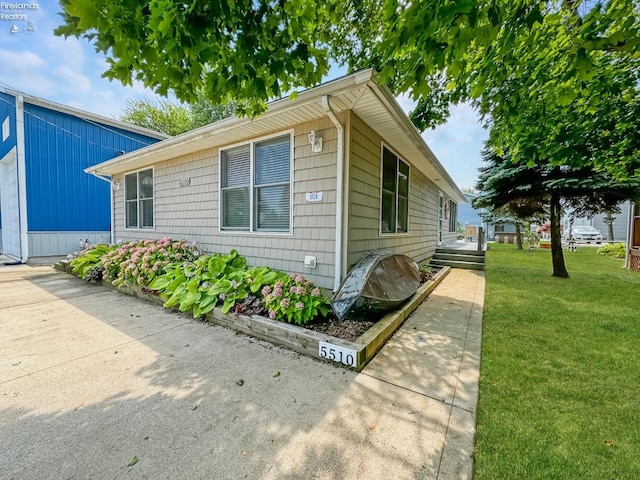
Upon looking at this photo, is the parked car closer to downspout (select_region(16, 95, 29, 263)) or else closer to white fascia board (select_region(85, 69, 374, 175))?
white fascia board (select_region(85, 69, 374, 175))

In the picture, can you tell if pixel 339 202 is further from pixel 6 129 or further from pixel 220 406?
pixel 6 129

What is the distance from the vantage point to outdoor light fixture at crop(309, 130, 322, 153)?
156 inches

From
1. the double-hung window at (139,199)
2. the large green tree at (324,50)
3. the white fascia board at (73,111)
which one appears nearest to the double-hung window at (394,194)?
the large green tree at (324,50)

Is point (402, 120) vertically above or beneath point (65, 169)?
beneath

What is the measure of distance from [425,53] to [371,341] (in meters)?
2.55

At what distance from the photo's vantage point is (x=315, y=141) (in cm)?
400

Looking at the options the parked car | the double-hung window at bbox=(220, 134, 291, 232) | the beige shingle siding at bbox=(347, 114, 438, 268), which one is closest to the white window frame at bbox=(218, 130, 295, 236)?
the double-hung window at bbox=(220, 134, 291, 232)

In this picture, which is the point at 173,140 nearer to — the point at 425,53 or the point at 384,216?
the point at 384,216

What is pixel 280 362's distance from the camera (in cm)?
275

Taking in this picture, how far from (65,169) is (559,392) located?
1227cm

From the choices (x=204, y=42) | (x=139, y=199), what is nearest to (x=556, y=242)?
(x=204, y=42)

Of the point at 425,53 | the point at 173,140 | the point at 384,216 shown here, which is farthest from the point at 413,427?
the point at 173,140

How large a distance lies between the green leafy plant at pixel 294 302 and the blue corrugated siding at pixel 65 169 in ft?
29.5

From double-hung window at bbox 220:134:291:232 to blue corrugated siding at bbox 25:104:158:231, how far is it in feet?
22.9
